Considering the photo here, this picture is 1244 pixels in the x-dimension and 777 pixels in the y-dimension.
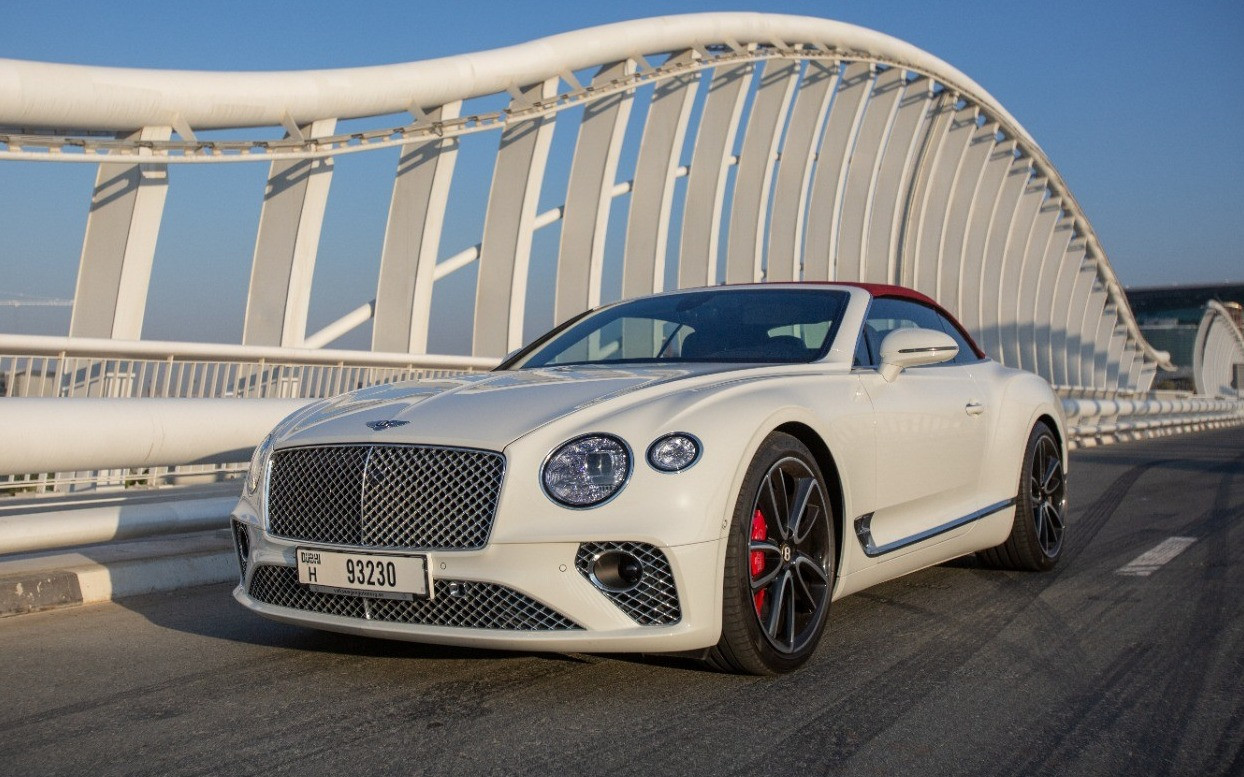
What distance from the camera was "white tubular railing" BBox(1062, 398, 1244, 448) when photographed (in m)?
20.2

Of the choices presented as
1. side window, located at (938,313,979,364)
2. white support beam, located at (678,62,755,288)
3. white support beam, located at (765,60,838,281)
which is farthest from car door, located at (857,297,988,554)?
white support beam, located at (765,60,838,281)

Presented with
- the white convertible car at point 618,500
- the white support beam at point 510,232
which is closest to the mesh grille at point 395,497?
the white convertible car at point 618,500

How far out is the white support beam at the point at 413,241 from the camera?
12.6 metres

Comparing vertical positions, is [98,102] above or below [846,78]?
below

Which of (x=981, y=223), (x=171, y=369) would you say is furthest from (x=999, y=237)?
(x=171, y=369)

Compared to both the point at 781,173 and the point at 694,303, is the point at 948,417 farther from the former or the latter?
A: the point at 781,173

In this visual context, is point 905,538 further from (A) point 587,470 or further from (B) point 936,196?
(B) point 936,196

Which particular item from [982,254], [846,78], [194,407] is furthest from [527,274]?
[982,254]

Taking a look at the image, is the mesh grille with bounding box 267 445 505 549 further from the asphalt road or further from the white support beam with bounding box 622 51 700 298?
the white support beam with bounding box 622 51 700 298

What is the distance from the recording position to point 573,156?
52.3 ft

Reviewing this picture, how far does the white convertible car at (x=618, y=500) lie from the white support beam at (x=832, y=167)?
63.9 feet

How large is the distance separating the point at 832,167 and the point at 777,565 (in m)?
21.3

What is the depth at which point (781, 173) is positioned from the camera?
23203 millimetres

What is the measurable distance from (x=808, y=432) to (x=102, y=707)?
241 cm
